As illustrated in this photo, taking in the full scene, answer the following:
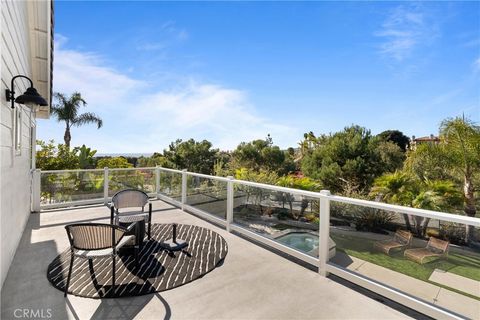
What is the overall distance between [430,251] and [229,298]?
2203 millimetres

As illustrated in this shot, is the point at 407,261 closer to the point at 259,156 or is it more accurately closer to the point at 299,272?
the point at 299,272

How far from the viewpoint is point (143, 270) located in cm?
344

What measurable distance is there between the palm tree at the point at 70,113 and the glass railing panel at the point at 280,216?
19605mm

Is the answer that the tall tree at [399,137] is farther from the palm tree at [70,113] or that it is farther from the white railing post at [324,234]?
the white railing post at [324,234]

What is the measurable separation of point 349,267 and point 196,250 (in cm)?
234

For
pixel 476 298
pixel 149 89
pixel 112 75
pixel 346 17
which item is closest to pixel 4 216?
pixel 476 298

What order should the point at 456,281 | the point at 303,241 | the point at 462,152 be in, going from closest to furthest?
1. the point at 456,281
2. the point at 303,241
3. the point at 462,152

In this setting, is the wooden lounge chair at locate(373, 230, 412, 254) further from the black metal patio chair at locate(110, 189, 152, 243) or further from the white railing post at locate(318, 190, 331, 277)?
the black metal patio chair at locate(110, 189, 152, 243)

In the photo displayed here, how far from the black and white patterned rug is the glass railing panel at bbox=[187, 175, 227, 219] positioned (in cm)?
114

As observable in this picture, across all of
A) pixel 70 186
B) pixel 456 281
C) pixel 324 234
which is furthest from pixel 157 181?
pixel 456 281

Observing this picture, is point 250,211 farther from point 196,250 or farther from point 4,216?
point 4,216

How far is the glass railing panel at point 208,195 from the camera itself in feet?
18.4

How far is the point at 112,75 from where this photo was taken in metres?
11.9

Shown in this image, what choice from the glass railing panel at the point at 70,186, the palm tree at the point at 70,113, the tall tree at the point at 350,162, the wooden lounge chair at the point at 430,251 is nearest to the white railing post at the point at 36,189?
the glass railing panel at the point at 70,186
